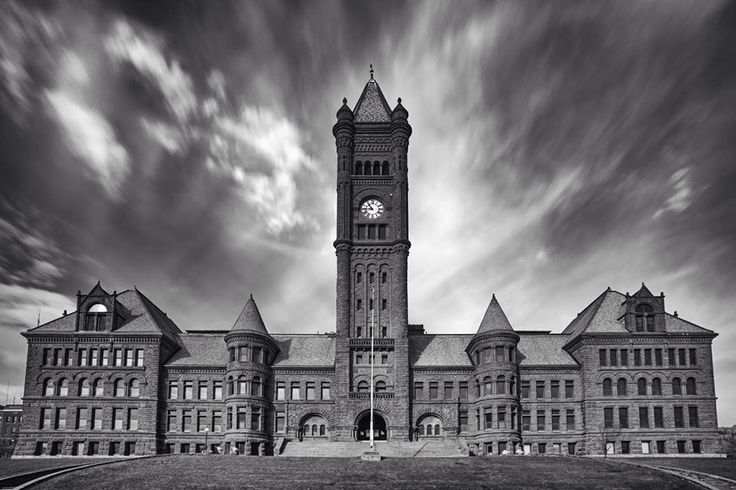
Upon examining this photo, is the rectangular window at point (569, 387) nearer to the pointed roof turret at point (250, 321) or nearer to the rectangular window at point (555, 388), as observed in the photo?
the rectangular window at point (555, 388)

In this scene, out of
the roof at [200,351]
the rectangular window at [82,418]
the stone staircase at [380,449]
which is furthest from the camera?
the roof at [200,351]

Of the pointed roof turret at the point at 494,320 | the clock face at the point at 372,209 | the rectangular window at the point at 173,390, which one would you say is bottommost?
the rectangular window at the point at 173,390

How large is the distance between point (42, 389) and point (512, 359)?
45594 millimetres

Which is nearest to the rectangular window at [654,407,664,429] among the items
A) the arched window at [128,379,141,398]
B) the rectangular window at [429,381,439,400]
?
the rectangular window at [429,381,439,400]

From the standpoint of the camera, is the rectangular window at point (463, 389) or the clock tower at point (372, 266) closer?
the clock tower at point (372, 266)

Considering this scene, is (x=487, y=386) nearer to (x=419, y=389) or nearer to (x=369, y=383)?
(x=419, y=389)

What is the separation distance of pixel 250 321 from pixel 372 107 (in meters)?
28.4

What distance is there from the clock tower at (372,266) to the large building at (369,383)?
0.20 m

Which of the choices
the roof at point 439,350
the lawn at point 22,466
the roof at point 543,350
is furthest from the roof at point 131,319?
the roof at point 543,350

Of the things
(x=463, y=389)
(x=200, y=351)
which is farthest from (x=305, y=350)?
(x=463, y=389)

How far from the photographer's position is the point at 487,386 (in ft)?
230

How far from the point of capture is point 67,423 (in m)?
69.3

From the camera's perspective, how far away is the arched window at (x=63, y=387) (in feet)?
231

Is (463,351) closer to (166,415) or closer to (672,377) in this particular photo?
(672,377)
